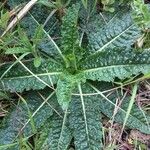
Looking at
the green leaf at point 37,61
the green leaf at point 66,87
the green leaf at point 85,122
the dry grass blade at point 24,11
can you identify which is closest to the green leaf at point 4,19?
the dry grass blade at point 24,11

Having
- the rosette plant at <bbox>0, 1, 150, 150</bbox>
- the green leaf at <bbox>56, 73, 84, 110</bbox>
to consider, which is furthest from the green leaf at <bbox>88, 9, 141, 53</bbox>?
the green leaf at <bbox>56, 73, 84, 110</bbox>

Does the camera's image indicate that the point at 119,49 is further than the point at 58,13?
No

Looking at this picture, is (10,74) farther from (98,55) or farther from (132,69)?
(132,69)

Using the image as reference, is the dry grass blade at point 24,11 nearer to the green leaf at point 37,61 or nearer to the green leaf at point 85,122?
the green leaf at point 37,61

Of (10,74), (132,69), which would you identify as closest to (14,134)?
(10,74)

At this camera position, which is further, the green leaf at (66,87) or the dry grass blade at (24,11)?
the dry grass blade at (24,11)
